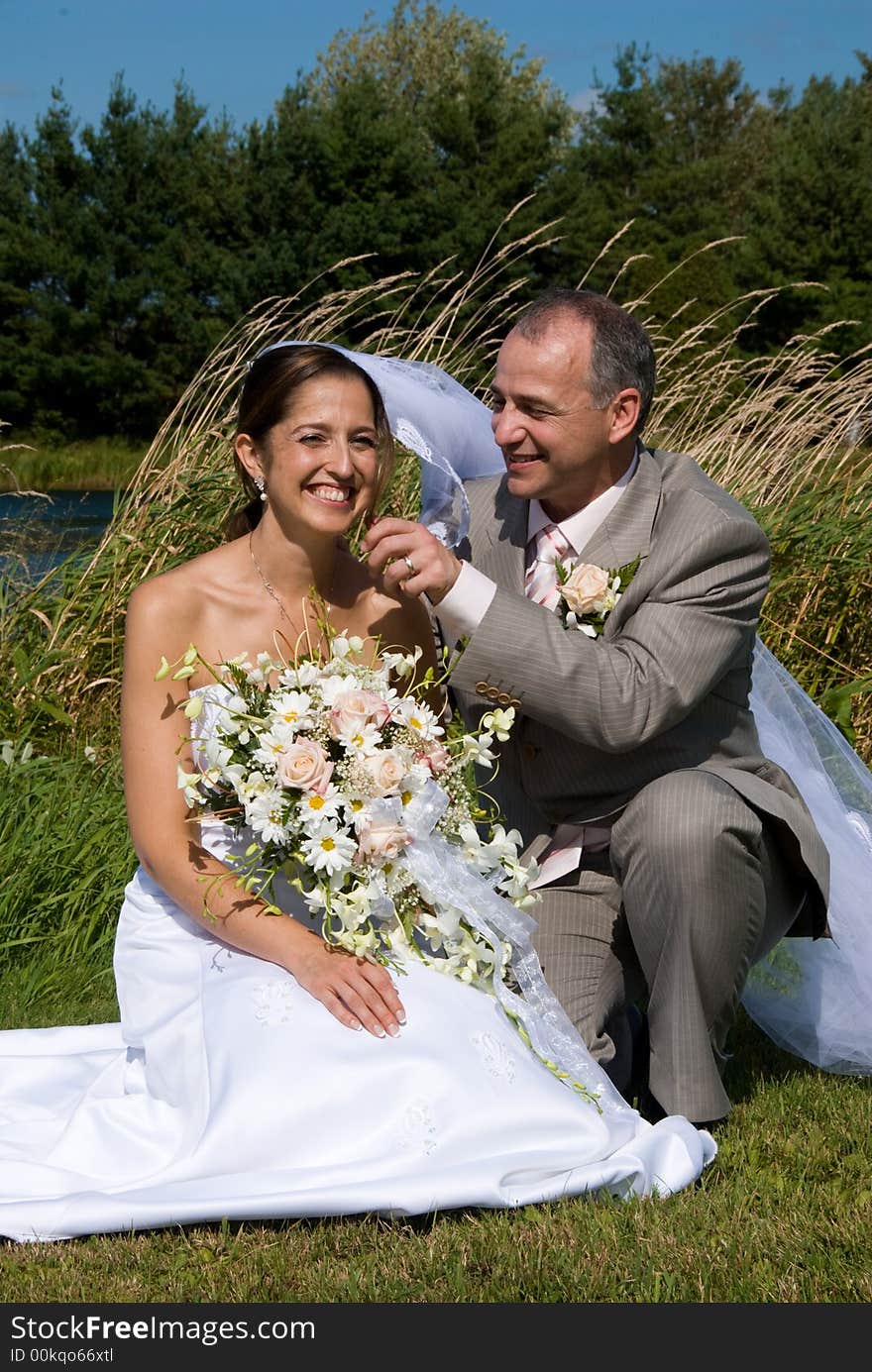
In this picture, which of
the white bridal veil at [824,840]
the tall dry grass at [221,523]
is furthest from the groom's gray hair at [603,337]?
the tall dry grass at [221,523]

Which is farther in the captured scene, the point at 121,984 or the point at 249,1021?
the point at 121,984

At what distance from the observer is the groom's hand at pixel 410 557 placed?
3371mm

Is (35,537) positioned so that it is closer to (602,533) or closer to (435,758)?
(602,533)

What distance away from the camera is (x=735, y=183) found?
5472 cm

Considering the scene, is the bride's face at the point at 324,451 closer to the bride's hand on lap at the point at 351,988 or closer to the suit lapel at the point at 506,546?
the suit lapel at the point at 506,546

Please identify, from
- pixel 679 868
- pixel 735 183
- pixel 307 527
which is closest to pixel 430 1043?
pixel 679 868

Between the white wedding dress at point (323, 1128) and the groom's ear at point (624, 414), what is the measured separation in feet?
4.98

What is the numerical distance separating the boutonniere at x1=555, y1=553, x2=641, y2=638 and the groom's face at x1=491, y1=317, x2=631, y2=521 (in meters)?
0.26

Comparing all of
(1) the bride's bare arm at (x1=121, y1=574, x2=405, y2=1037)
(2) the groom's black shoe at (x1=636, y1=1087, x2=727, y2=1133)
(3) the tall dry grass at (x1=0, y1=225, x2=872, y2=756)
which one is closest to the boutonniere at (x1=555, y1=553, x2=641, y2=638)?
(1) the bride's bare arm at (x1=121, y1=574, x2=405, y2=1037)

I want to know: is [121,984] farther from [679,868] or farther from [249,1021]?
[679,868]

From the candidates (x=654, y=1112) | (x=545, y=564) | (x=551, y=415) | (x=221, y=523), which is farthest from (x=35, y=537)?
(x=654, y=1112)

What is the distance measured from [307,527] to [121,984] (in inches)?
49.8

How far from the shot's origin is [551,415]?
3.82 m

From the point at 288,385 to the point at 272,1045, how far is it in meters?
1.65
